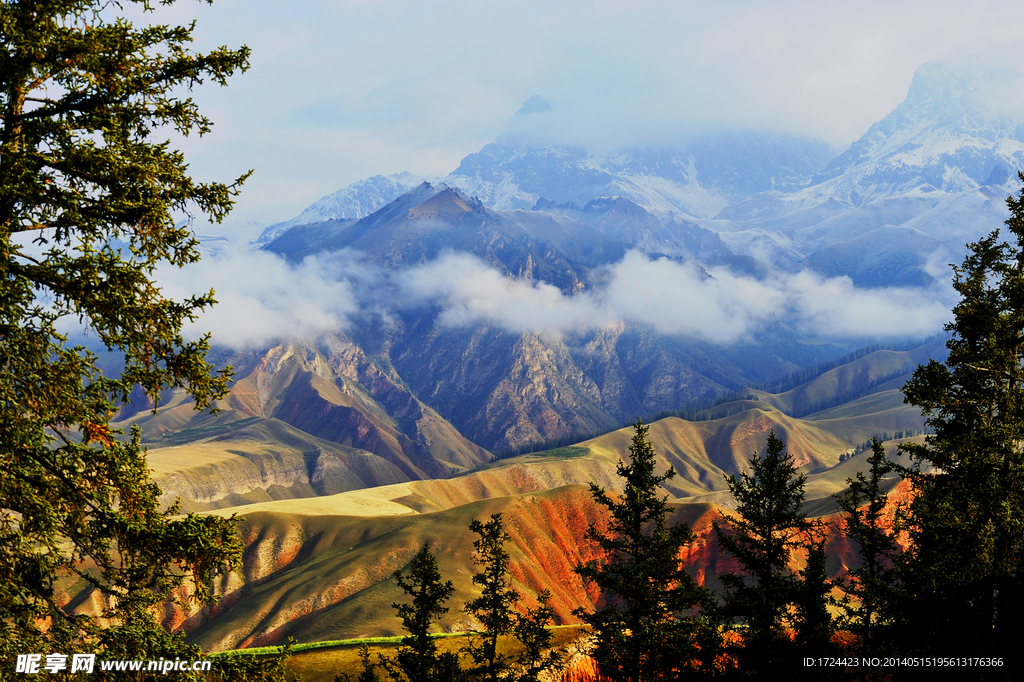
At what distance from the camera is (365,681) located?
38281 millimetres

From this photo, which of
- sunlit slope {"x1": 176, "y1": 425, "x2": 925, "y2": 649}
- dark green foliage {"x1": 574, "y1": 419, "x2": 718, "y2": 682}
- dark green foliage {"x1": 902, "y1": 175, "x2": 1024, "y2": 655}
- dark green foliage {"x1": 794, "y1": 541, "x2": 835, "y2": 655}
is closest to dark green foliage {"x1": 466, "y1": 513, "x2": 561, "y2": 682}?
dark green foliage {"x1": 574, "y1": 419, "x2": 718, "y2": 682}

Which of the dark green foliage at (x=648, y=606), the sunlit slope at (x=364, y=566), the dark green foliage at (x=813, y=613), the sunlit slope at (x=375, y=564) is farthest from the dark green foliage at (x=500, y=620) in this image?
the sunlit slope at (x=364, y=566)

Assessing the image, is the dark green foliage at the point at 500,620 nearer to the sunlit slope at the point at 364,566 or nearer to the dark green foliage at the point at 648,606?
the dark green foliage at the point at 648,606

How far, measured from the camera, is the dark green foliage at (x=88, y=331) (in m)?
10.9

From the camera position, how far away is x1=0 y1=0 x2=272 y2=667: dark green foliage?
10.9 metres

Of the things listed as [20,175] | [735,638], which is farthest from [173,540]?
[735,638]

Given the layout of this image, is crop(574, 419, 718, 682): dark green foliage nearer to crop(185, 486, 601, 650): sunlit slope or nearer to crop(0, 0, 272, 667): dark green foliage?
crop(0, 0, 272, 667): dark green foliage

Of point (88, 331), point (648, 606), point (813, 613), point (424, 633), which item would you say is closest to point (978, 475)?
point (648, 606)

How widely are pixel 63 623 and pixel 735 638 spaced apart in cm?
4101

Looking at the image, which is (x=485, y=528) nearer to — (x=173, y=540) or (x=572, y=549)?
(x=173, y=540)

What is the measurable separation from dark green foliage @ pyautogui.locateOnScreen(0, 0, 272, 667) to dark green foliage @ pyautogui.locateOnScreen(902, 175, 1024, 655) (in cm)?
2181

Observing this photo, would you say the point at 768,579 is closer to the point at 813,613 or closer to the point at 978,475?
the point at 813,613

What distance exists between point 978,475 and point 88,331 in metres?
25.9

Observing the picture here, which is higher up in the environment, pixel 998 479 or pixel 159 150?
pixel 159 150
